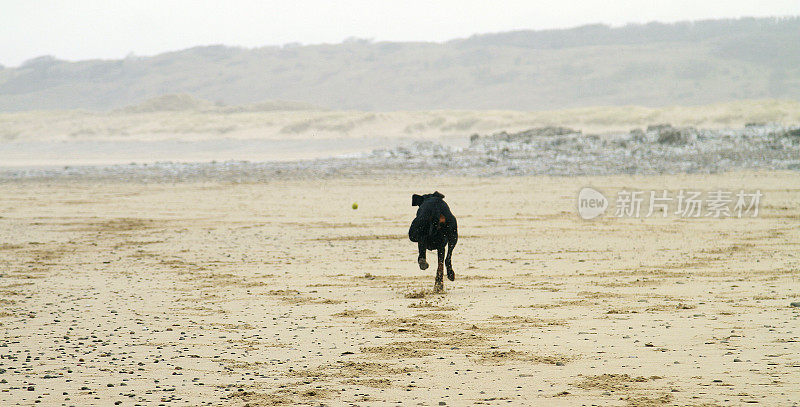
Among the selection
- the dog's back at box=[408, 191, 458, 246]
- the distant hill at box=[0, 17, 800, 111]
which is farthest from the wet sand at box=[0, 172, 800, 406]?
the distant hill at box=[0, 17, 800, 111]

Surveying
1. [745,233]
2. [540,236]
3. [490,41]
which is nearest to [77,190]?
[540,236]

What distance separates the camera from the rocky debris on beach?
1184 inches

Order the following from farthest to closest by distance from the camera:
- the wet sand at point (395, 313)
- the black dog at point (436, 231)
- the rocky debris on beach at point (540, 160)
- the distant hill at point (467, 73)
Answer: the distant hill at point (467, 73) → the rocky debris on beach at point (540, 160) → the black dog at point (436, 231) → the wet sand at point (395, 313)

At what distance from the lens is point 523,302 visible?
29.2 feet

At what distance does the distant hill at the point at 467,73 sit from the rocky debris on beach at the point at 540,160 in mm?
50948

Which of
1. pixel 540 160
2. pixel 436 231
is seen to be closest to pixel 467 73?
pixel 540 160

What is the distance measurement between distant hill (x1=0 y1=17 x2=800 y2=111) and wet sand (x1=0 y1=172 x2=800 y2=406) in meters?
71.8

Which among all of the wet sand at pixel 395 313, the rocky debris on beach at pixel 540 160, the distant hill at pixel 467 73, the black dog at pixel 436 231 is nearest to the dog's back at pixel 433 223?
the black dog at pixel 436 231

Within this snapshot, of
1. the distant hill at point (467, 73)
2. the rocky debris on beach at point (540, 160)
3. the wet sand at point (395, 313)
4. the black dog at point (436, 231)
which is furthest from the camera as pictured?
the distant hill at point (467, 73)

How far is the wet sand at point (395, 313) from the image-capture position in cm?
580

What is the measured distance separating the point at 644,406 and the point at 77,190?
24294 mm

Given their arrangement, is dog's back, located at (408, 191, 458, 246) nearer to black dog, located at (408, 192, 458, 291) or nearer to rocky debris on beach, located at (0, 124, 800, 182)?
black dog, located at (408, 192, 458, 291)

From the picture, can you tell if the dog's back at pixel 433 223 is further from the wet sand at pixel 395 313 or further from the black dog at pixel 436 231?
the wet sand at pixel 395 313

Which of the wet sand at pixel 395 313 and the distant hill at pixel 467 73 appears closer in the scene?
the wet sand at pixel 395 313
